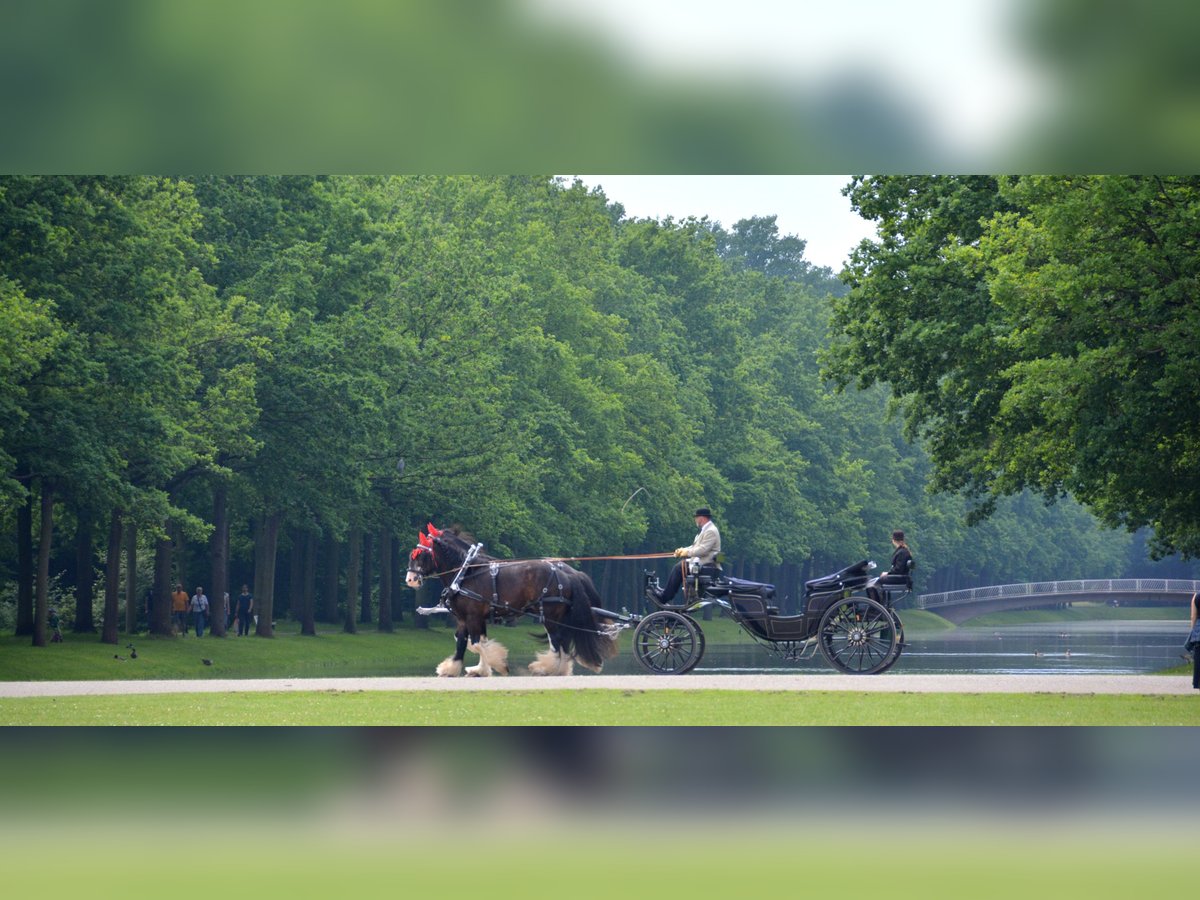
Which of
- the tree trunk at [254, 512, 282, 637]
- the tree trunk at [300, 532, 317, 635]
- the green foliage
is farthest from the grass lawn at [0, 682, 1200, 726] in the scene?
the tree trunk at [300, 532, 317, 635]

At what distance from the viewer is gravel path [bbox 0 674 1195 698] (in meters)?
23.3

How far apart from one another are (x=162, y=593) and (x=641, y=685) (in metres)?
27.1

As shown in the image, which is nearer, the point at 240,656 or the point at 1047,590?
the point at 240,656

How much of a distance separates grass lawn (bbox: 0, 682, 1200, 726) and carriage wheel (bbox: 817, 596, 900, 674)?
10.2ft

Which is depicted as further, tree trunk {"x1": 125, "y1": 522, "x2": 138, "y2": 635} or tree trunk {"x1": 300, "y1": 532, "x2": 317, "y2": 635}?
tree trunk {"x1": 300, "y1": 532, "x2": 317, "y2": 635}

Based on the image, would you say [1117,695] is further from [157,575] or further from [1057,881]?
[157,575]

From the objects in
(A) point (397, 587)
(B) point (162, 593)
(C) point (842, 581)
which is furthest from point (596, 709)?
(A) point (397, 587)

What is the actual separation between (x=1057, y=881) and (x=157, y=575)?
38.7 metres

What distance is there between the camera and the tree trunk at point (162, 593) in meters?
47.4

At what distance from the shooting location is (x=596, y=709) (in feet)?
66.9

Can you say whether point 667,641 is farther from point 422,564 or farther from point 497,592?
point 422,564

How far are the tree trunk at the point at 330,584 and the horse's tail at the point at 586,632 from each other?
33.1 metres

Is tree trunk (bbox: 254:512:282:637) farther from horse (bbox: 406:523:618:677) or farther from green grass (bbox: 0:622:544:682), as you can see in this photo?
horse (bbox: 406:523:618:677)
